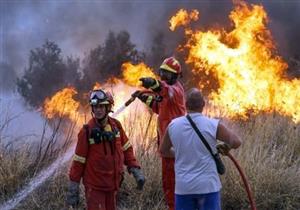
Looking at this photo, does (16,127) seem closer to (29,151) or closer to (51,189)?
(29,151)

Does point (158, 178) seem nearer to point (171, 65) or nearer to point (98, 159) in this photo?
point (171, 65)

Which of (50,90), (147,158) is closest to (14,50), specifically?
(50,90)

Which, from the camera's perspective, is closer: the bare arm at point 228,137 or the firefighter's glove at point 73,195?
the bare arm at point 228,137

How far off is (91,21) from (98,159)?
428 inches

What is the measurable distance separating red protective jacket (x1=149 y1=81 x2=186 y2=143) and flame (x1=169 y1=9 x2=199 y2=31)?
6.83m

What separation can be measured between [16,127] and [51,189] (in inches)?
145

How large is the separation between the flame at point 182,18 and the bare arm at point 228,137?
867 centimetres

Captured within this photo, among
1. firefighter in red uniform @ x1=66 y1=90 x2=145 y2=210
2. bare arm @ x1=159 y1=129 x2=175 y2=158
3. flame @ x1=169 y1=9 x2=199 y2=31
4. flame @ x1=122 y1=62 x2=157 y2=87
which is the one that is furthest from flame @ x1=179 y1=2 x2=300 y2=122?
bare arm @ x1=159 y1=129 x2=175 y2=158

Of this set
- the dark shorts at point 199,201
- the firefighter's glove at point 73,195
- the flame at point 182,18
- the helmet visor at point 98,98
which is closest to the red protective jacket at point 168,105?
the helmet visor at point 98,98

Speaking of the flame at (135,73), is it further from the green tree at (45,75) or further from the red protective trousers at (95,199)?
the red protective trousers at (95,199)

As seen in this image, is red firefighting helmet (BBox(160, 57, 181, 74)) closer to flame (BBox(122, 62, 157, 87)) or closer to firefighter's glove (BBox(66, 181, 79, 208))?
firefighter's glove (BBox(66, 181, 79, 208))

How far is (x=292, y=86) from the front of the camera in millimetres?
11203

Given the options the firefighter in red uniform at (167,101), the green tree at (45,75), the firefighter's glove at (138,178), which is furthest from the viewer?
the green tree at (45,75)

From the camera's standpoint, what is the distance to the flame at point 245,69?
1083 centimetres
